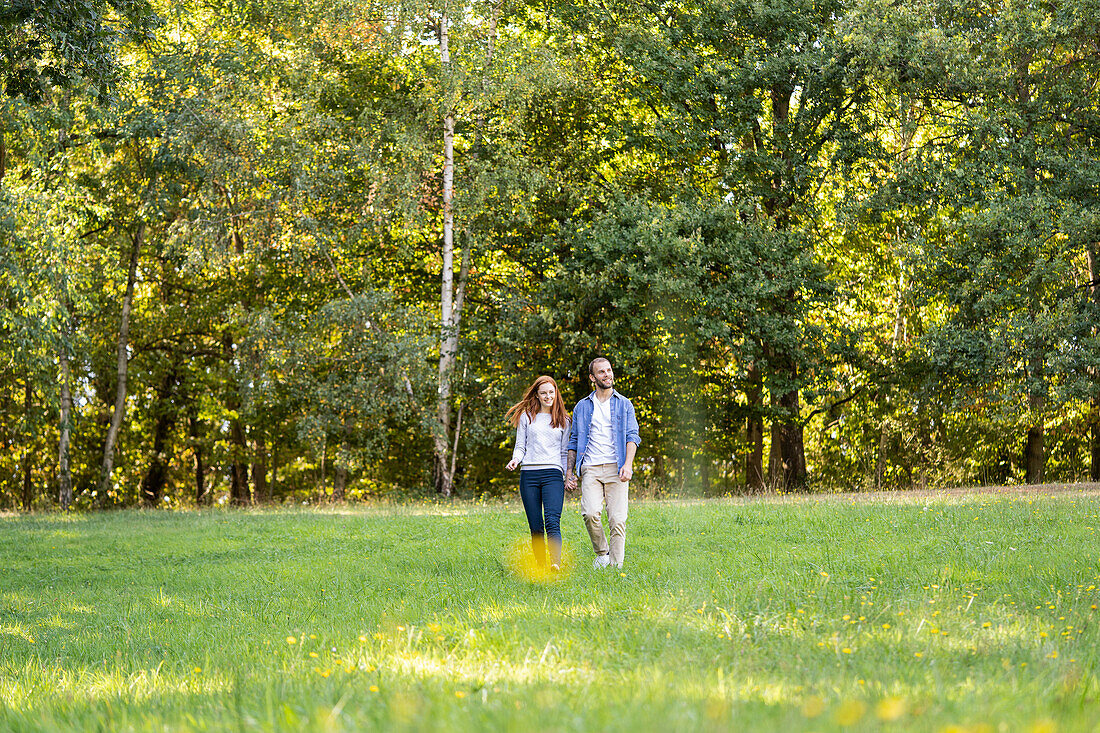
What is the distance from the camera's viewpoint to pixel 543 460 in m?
9.37

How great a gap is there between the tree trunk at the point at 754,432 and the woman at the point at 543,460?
53.5 ft

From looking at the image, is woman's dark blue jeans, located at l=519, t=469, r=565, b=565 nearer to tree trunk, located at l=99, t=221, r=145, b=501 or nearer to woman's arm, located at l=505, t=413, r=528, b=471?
woman's arm, located at l=505, t=413, r=528, b=471

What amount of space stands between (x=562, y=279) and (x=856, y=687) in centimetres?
2021

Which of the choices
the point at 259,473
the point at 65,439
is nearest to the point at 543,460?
the point at 65,439

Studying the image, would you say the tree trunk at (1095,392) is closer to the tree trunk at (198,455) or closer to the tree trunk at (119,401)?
the tree trunk at (119,401)

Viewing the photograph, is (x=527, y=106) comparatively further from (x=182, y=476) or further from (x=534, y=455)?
(x=182, y=476)

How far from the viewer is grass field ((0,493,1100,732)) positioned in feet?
12.4

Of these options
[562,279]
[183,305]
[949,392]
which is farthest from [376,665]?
[183,305]

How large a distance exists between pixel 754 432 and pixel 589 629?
25682 mm

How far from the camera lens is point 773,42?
2527 centimetres

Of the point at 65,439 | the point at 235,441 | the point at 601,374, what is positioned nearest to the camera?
the point at 601,374

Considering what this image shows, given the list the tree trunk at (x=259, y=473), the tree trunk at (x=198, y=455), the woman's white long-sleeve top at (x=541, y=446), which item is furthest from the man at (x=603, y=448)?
the tree trunk at (x=198, y=455)

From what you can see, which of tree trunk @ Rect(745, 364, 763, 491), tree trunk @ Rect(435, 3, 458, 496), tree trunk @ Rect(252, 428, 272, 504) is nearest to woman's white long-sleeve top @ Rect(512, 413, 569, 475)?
tree trunk @ Rect(435, 3, 458, 496)

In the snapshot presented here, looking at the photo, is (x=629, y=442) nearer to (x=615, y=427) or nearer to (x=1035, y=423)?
(x=615, y=427)
